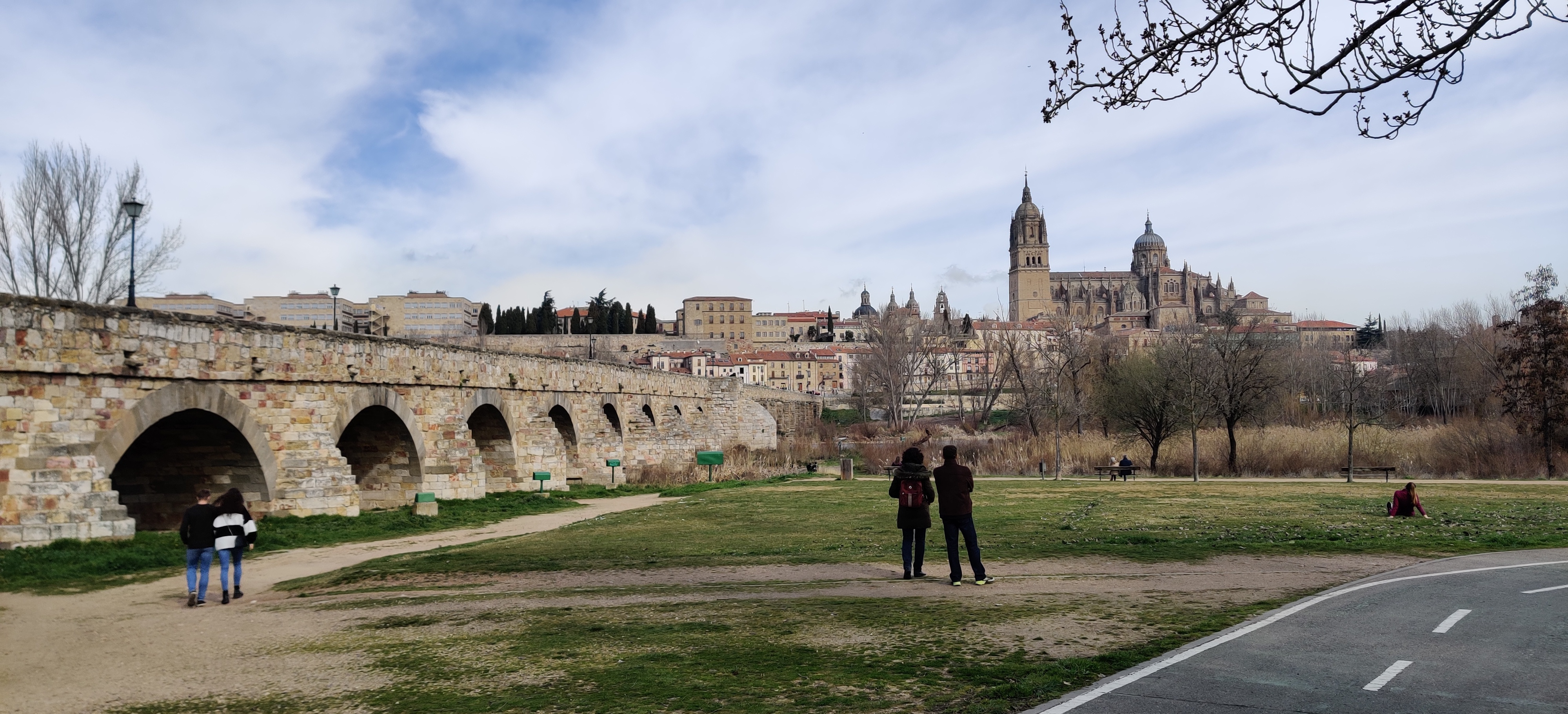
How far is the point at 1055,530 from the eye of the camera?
15781 mm

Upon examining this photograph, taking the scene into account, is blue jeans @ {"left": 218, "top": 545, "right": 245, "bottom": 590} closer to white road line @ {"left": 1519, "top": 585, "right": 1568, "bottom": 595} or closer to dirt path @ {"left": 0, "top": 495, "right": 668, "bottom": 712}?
dirt path @ {"left": 0, "top": 495, "right": 668, "bottom": 712}

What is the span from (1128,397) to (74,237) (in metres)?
42.7

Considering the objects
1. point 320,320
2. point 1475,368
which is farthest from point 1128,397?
point 320,320

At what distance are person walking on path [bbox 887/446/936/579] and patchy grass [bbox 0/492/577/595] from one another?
29.7 ft

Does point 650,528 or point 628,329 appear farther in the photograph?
point 628,329

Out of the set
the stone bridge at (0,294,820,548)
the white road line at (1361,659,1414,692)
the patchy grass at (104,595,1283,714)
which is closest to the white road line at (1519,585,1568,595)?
the patchy grass at (104,595,1283,714)

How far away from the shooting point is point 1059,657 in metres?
6.64

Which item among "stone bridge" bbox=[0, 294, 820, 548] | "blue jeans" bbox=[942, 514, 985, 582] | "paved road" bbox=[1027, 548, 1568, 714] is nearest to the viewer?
"paved road" bbox=[1027, 548, 1568, 714]

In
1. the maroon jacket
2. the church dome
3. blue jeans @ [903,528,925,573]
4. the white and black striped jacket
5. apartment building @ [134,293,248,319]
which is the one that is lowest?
blue jeans @ [903,528,925,573]

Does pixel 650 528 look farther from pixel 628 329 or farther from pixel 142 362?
pixel 628 329

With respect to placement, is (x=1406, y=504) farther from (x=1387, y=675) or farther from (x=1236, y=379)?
(x=1236, y=379)

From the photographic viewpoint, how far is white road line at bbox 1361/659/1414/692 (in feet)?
19.1

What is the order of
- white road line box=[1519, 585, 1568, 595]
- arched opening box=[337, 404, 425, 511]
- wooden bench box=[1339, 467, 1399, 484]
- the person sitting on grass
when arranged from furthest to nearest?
1. wooden bench box=[1339, 467, 1399, 484]
2. arched opening box=[337, 404, 425, 511]
3. the person sitting on grass
4. white road line box=[1519, 585, 1568, 595]

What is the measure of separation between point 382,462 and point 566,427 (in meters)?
12.4
